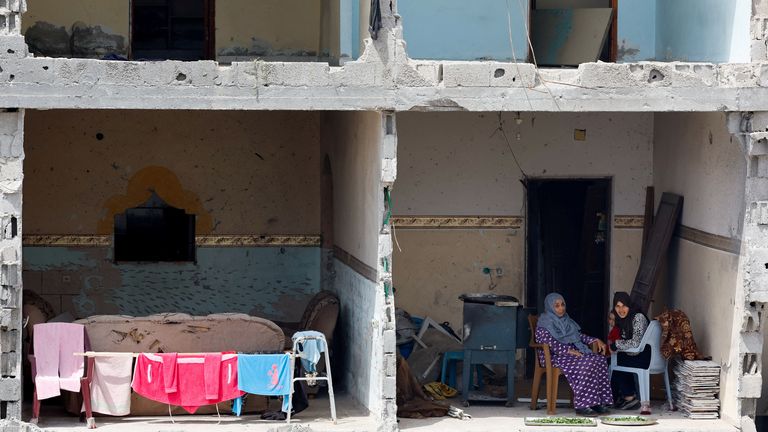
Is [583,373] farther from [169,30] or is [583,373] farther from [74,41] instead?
[74,41]

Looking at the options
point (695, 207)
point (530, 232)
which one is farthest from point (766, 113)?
point (530, 232)

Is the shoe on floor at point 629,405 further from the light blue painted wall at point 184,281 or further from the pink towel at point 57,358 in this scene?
the pink towel at point 57,358

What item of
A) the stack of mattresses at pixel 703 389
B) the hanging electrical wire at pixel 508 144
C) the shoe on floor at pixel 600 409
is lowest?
the shoe on floor at pixel 600 409

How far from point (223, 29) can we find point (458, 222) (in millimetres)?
3287

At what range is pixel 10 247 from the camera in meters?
12.4

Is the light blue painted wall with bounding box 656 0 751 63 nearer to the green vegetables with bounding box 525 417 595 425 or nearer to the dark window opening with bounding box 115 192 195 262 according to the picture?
the green vegetables with bounding box 525 417 595 425

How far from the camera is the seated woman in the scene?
1338 centimetres

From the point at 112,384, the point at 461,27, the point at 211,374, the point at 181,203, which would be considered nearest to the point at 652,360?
the point at 461,27

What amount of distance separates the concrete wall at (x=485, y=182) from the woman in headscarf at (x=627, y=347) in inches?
73.6

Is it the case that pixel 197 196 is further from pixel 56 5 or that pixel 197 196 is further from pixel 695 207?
pixel 695 207

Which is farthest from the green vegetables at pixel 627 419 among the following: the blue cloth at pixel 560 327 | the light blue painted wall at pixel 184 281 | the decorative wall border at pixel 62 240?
the decorative wall border at pixel 62 240

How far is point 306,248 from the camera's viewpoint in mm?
16625

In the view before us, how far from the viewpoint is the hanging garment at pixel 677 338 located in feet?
44.3

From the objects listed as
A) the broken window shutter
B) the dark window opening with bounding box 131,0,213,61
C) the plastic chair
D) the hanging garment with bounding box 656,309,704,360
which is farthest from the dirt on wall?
the hanging garment with bounding box 656,309,704,360
